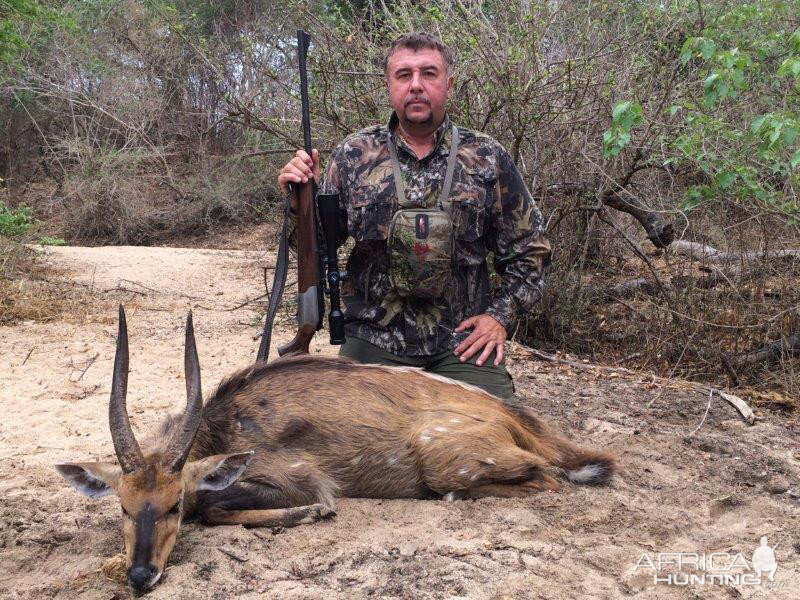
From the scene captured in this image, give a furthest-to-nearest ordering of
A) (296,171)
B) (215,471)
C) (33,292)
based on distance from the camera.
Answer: (33,292) → (296,171) → (215,471)

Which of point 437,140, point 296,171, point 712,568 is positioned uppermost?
point 437,140

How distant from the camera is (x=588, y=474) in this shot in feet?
13.1

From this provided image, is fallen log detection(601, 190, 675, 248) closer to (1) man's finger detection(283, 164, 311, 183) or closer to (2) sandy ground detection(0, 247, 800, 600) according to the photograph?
(2) sandy ground detection(0, 247, 800, 600)

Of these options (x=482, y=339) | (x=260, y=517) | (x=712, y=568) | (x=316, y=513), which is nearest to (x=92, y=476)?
(x=260, y=517)

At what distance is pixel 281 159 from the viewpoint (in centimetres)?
1265

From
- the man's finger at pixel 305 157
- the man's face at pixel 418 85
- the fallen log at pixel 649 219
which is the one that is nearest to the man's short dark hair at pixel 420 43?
the man's face at pixel 418 85

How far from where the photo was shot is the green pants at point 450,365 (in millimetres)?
4523

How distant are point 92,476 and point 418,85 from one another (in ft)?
8.66

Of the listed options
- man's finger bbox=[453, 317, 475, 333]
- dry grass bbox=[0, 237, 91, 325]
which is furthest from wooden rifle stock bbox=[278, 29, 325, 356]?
dry grass bbox=[0, 237, 91, 325]

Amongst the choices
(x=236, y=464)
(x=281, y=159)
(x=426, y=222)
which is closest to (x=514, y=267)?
(x=426, y=222)

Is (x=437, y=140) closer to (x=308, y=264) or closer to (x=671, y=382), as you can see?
(x=308, y=264)

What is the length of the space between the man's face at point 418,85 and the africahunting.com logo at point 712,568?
259 centimetres

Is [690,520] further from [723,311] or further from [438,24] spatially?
[438,24]

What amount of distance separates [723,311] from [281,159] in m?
8.16
